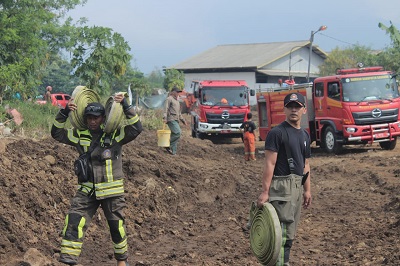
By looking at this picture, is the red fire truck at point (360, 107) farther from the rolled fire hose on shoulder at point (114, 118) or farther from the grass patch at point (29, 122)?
the rolled fire hose on shoulder at point (114, 118)

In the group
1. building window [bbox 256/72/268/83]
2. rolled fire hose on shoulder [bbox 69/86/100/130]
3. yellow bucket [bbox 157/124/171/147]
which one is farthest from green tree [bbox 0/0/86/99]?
building window [bbox 256/72/268/83]

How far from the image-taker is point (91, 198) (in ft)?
21.7

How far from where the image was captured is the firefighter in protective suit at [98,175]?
21.2 feet

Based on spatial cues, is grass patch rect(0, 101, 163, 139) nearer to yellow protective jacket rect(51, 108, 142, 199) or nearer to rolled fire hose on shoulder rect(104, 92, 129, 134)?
yellow protective jacket rect(51, 108, 142, 199)

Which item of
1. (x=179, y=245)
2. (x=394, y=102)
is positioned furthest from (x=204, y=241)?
(x=394, y=102)

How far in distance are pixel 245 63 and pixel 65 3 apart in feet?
64.2

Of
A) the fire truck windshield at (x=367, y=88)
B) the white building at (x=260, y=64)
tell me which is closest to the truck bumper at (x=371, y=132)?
the fire truck windshield at (x=367, y=88)

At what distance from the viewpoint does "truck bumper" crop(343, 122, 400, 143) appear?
19.6 metres

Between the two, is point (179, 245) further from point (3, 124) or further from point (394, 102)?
point (394, 102)

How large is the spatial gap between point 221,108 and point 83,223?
2036cm

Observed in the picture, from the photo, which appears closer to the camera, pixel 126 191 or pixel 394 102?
pixel 126 191

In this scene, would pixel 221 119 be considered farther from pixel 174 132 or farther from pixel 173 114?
pixel 173 114

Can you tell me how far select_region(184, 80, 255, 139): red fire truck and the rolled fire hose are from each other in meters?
20.1

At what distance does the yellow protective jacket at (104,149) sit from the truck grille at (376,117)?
13.8 m
